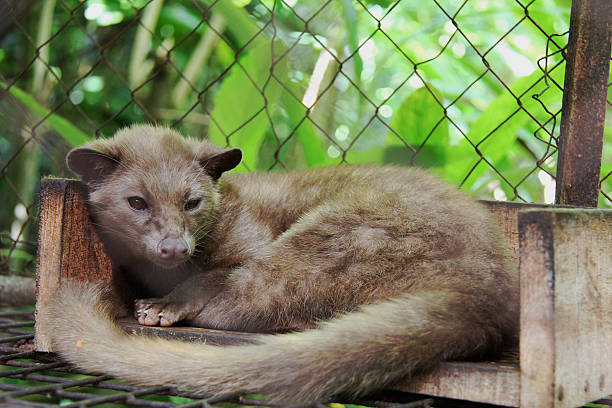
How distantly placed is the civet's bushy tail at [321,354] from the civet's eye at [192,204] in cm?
64

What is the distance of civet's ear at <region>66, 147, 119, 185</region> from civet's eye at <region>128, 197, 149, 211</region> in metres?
0.16

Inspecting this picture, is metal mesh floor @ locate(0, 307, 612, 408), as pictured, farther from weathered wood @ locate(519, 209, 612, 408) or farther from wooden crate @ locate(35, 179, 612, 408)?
weathered wood @ locate(519, 209, 612, 408)

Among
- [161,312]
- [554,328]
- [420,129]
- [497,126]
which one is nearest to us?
[554,328]

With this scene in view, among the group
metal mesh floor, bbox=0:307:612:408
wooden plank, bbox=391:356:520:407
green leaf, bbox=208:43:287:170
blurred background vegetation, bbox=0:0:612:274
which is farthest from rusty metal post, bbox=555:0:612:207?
green leaf, bbox=208:43:287:170

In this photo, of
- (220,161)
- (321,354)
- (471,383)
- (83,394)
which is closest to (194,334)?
(83,394)

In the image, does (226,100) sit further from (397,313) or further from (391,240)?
(397,313)

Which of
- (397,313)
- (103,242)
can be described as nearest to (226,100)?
(103,242)

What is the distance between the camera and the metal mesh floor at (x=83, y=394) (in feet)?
5.35

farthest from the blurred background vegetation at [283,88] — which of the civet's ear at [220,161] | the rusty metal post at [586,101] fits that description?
the civet's ear at [220,161]

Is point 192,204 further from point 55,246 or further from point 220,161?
point 55,246

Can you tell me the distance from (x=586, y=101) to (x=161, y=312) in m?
1.89

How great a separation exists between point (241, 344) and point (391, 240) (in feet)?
2.02

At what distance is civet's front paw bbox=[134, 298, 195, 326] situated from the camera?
2.29m

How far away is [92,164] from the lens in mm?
2479
